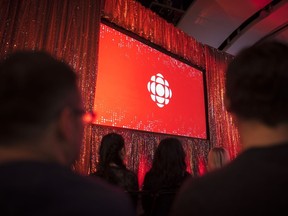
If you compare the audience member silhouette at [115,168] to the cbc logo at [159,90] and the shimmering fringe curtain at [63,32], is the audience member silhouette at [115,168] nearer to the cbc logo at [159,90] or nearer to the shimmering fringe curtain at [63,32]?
the shimmering fringe curtain at [63,32]

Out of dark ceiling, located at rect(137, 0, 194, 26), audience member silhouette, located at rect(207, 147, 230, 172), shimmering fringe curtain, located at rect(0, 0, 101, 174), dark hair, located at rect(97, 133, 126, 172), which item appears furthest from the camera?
→ dark ceiling, located at rect(137, 0, 194, 26)

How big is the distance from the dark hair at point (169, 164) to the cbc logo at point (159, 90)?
1998mm

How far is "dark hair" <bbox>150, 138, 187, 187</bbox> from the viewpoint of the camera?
2.45 metres

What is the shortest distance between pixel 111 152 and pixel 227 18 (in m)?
6.65

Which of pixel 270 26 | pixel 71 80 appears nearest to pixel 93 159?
pixel 71 80

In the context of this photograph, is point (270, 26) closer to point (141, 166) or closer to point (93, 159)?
point (141, 166)

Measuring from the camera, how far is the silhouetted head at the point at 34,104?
64 cm

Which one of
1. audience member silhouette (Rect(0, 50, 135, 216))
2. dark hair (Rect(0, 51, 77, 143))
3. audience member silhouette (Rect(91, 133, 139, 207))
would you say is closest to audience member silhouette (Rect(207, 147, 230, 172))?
audience member silhouette (Rect(91, 133, 139, 207))

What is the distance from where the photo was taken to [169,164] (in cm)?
249

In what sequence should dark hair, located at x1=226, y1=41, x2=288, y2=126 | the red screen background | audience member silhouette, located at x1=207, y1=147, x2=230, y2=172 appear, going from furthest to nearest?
the red screen background → audience member silhouette, located at x1=207, y1=147, x2=230, y2=172 → dark hair, located at x1=226, y1=41, x2=288, y2=126

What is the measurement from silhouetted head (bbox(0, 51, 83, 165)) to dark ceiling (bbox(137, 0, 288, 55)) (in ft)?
19.6

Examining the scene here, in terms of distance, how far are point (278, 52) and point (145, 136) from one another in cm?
358

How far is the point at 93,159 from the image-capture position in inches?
140

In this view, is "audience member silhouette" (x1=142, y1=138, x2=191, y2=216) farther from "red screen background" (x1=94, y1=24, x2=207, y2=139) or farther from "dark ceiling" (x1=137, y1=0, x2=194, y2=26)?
"dark ceiling" (x1=137, y1=0, x2=194, y2=26)
